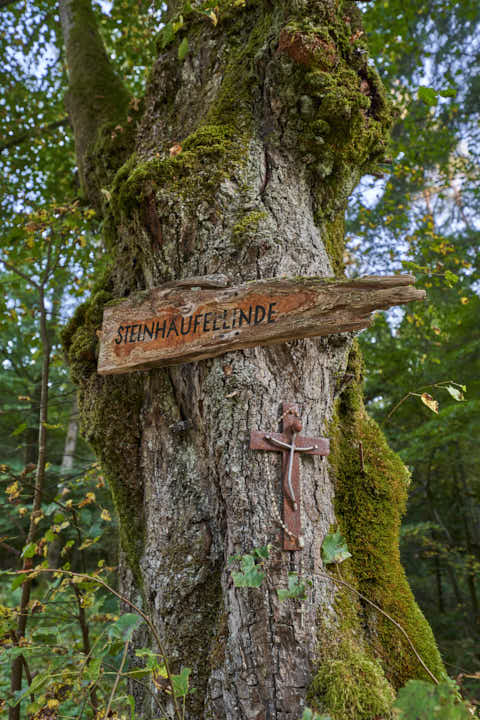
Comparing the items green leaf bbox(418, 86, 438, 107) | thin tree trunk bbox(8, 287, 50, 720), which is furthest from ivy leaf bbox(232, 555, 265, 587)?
green leaf bbox(418, 86, 438, 107)

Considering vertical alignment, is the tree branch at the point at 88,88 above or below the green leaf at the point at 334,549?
above

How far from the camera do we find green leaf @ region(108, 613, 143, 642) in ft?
4.38

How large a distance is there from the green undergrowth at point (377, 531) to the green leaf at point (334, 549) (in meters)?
0.60

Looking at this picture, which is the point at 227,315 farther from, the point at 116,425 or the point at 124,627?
the point at 124,627

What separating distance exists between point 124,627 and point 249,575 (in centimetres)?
42

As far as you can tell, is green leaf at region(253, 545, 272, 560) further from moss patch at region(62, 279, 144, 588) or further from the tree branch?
the tree branch

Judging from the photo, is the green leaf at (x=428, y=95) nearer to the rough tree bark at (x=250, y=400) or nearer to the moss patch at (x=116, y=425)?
the rough tree bark at (x=250, y=400)

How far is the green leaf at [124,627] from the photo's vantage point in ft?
4.38

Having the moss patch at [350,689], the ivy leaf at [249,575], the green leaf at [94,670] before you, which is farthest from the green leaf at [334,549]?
the green leaf at [94,670]

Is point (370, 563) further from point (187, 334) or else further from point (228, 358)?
point (187, 334)

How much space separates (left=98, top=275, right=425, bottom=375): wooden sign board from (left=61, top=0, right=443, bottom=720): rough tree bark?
0.13m

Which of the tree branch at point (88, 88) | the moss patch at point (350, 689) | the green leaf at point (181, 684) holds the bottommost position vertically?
the moss patch at point (350, 689)

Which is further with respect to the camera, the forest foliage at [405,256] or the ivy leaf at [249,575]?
the forest foliage at [405,256]

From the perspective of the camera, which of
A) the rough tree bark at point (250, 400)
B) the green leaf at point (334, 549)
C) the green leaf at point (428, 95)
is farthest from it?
the green leaf at point (428, 95)
